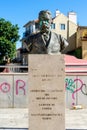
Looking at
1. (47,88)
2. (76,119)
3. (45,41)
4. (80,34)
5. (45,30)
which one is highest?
(80,34)

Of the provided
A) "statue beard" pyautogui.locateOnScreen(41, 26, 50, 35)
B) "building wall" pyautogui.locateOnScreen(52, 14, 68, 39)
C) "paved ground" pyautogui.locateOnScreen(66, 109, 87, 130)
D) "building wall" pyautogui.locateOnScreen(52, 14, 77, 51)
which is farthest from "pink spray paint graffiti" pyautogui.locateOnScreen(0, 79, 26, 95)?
"building wall" pyautogui.locateOnScreen(52, 14, 68, 39)

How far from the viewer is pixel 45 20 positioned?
10.1m

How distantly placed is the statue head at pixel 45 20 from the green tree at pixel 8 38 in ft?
168

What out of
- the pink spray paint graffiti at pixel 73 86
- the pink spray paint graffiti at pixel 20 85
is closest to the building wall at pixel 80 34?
the pink spray paint graffiti at pixel 73 86

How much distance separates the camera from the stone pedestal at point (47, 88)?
962 cm

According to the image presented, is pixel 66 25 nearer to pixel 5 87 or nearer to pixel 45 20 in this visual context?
pixel 5 87

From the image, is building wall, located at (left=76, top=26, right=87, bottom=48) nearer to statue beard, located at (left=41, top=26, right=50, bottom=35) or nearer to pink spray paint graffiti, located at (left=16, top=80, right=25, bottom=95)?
pink spray paint graffiti, located at (left=16, top=80, right=25, bottom=95)

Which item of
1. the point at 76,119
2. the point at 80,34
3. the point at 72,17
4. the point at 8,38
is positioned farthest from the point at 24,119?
the point at 72,17

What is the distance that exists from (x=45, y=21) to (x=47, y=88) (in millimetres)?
1563

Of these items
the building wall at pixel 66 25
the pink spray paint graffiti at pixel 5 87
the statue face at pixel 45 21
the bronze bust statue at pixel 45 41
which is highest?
the building wall at pixel 66 25

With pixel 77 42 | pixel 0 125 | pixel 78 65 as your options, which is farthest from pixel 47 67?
pixel 77 42

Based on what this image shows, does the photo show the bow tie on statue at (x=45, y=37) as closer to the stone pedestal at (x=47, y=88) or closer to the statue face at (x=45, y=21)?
the statue face at (x=45, y=21)

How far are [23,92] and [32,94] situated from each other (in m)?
12.2

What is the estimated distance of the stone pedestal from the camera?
31.6 ft
